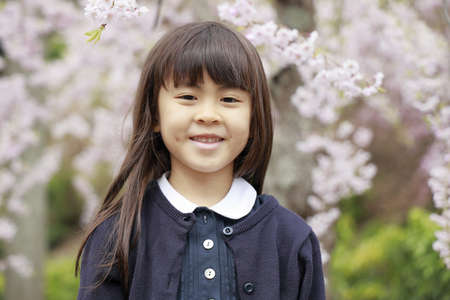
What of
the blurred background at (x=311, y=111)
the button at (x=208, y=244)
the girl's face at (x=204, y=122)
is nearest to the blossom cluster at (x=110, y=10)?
the blurred background at (x=311, y=111)

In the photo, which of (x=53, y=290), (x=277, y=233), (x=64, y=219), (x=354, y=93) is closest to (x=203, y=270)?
(x=277, y=233)

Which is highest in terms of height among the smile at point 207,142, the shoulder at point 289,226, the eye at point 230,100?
the eye at point 230,100

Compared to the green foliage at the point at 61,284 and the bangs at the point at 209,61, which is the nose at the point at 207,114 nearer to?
the bangs at the point at 209,61

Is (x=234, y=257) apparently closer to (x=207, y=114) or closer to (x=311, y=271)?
(x=311, y=271)

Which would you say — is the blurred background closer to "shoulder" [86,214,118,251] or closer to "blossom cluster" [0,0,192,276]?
"blossom cluster" [0,0,192,276]

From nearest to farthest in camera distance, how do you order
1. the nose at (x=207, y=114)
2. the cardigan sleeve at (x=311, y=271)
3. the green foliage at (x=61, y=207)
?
the nose at (x=207, y=114) → the cardigan sleeve at (x=311, y=271) → the green foliage at (x=61, y=207)

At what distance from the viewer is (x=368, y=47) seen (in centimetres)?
447

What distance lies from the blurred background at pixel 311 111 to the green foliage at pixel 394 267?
0.01 metres

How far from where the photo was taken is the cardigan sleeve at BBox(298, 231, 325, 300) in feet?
5.20

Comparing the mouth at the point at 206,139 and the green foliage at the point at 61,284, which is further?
the green foliage at the point at 61,284

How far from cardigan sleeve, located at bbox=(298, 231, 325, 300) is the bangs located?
0.51 m

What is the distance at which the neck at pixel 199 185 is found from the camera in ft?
5.34

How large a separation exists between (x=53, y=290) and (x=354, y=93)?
4.76 m

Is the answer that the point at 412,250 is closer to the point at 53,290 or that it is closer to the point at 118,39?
the point at 118,39
